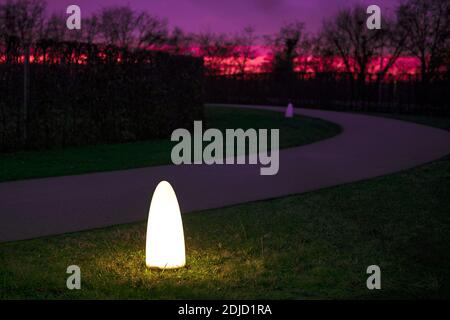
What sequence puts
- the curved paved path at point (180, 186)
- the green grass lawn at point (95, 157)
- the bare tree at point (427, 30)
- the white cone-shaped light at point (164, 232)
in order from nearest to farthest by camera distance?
the white cone-shaped light at point (164, 232) < the curved paved path at point (180, 186) < the green grass lawn at point (95, 157) < the bare tree at point (427, 30)

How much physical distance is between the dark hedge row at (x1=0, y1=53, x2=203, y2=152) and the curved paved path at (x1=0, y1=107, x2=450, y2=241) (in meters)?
3.87

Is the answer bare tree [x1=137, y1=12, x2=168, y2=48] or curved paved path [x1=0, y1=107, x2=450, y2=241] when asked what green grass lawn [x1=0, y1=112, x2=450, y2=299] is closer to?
curved paved path [x1=0, y1=107, x2=450, y2=241]

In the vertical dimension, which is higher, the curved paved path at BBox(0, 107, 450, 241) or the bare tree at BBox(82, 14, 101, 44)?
the bare tree at BBox(82, 14, 101, 44)

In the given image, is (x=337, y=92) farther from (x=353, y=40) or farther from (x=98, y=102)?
(x=98, y=102)

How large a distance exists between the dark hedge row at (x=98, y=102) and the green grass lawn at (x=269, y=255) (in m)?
7.05

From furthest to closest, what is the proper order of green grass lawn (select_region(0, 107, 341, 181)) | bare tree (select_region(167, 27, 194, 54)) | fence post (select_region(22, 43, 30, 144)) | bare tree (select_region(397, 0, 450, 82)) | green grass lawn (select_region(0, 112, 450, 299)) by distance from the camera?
1. bare tree (select_region(167, 27, 194, 54))
2. bare tree (select_region(397, 0, 450, 82))
3. fence post (select_region(22, 43, 30, 144))
4. green grass lawn (select_region(0, 107, 341, 181))
5. green grass lawn (select_region(0, 112, 450, 299))

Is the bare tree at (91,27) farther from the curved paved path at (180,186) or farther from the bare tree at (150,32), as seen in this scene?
the curved paved path at (180,186)

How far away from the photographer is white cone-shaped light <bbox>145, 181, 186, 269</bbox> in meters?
5.16

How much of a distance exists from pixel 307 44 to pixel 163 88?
32094mm

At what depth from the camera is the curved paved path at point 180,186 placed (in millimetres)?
7055

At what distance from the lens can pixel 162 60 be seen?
16.0 metres

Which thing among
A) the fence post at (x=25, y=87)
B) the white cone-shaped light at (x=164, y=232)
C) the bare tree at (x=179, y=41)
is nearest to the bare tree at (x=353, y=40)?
the bare tree at (x=179, y=41)

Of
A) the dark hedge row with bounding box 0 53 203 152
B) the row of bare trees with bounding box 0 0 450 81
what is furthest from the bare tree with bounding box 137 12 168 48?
the dark hedge row with bounding box 0 53 203 152

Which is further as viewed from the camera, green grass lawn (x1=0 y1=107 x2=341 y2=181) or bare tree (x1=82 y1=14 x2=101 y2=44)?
bare tree (x1=82 y1=14 x2=101 y2=44)
